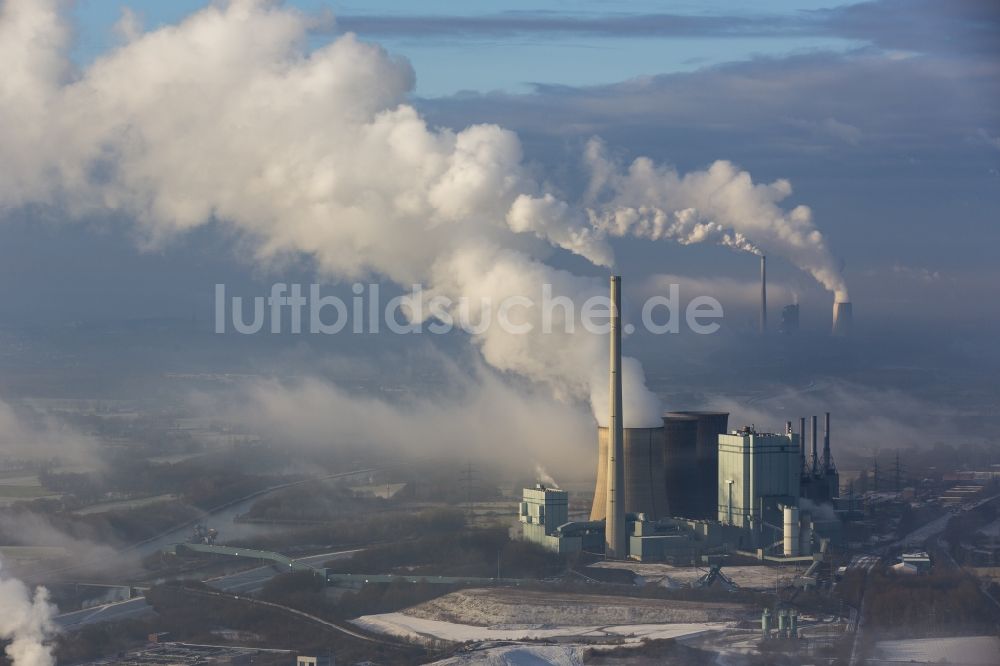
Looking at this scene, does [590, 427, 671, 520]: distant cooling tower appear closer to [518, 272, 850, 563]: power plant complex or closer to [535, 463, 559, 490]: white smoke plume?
[518, 272, 850, 563]: power plant complex

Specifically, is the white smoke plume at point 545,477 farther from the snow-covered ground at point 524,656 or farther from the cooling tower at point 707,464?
the snow-covered ground at point 524,656

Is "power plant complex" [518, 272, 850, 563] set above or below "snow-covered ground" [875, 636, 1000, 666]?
above

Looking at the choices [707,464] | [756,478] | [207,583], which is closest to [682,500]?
[707,464]

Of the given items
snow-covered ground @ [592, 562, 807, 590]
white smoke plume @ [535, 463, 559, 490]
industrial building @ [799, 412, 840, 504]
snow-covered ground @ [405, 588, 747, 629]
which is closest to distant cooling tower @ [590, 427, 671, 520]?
snow-covered ground @ [592, 562, 807, 590]

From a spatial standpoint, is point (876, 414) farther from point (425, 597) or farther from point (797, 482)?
point (425, 597)

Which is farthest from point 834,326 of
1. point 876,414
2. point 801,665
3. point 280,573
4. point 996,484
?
point 801,665

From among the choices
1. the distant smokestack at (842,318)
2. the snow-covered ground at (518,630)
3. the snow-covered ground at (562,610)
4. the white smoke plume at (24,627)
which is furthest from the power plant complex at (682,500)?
the distant smokestack at (842,318)
